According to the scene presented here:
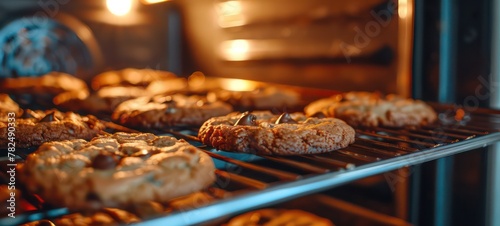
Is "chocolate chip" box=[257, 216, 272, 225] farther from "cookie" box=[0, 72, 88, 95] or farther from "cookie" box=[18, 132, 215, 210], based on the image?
"cookie" box=[0, 72, 88, 95]

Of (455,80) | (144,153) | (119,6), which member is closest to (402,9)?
(455,80)

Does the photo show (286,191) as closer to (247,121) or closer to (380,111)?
(247,121)

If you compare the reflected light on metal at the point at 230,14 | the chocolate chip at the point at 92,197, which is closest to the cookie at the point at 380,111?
the chocolate chip at the point at 92,197

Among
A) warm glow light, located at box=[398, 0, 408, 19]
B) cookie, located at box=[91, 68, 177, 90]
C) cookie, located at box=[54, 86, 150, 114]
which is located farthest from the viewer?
cookie, located at box=[91, 68, 177, 90]

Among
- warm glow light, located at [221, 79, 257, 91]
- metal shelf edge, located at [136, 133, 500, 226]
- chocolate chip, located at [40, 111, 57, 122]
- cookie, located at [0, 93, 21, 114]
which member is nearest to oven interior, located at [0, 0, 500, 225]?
metal shelf edge, located at [136, 133, 500, 226]

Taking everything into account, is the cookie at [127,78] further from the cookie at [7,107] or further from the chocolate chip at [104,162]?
the chocolate chip at [104,162]

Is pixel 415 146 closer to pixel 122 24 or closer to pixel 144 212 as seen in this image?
pixel 144 212
